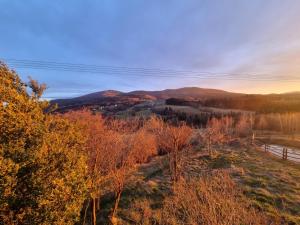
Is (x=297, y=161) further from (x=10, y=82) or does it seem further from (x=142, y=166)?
(x=10, y=82)

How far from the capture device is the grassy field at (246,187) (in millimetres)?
11457

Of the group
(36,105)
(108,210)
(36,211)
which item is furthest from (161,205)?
(36,105)

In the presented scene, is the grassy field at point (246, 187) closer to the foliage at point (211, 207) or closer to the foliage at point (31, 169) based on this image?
the foliage at point (211, 207)

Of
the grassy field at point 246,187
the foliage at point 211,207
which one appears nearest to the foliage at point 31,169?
the foliage at point 211,207

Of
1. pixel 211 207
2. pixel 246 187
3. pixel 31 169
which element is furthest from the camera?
pixel 246 187

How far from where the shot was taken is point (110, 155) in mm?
12547

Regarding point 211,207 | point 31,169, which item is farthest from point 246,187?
point 31,169

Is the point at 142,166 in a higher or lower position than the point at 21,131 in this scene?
lower

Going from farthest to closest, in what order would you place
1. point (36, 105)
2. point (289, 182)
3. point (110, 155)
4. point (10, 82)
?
1. point (289, 182)
2. point (110, 155)
3. point (36, 105)
4. point (10, 82)

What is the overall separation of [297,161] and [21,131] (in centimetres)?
2342

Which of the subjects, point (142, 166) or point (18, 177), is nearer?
point (18, 177)

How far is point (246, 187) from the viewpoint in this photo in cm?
1384

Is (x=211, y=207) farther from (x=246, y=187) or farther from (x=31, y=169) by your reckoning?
(x=246, y=187)

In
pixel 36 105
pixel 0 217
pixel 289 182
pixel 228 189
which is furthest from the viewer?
pixel 289 182
